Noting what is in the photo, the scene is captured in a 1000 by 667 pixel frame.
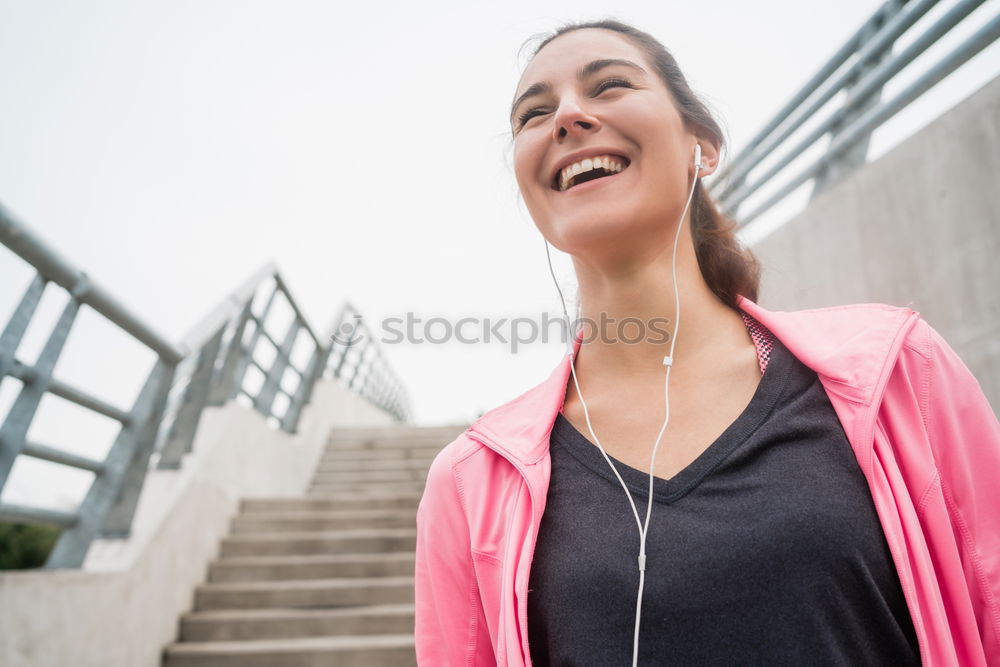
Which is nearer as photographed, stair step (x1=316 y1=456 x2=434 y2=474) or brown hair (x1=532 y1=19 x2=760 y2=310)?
brown hair (x1=532 y1=19 x2=760 y2=310)

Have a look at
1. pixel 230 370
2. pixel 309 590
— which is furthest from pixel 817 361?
pixel 230 370

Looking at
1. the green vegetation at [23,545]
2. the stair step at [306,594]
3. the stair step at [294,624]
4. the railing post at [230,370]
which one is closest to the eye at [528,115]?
the stair step at [294,624]

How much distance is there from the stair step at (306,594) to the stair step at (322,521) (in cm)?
70

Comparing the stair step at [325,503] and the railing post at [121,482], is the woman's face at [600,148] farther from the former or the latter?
the stair step at [325,503]

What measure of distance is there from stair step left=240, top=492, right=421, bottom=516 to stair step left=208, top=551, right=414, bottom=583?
72 centimetres

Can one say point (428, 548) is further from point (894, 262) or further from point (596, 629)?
point (894, 262)

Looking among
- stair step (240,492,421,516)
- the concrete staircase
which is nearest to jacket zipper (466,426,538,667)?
the concrete staircase

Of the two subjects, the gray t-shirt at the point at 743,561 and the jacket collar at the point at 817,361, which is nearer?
the gray t-shirt at the point at 743,561

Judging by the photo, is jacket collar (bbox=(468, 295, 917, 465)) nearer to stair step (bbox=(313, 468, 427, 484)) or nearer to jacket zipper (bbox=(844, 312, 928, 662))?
jacket zipper (bbox=(844, 312, 928, 662))

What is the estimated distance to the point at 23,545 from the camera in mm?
6145

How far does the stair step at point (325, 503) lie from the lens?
186 inches

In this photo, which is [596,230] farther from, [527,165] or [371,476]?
[371,476]

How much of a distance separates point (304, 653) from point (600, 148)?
2981mm

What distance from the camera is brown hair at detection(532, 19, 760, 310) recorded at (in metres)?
1.33
